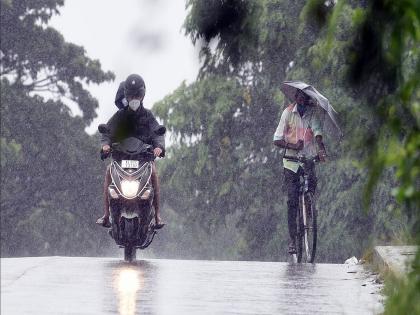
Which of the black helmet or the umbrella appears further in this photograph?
the umbrella

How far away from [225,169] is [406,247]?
2159cm

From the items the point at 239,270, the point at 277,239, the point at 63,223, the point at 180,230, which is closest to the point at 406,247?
the point at 239,270

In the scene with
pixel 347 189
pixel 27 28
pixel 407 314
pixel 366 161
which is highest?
pixel 27 28

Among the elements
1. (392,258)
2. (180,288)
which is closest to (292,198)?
(392,258)

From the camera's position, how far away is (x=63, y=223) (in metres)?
43.4

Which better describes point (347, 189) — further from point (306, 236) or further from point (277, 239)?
point (306, 236)

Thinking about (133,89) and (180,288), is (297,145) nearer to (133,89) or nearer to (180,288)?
(133,89)

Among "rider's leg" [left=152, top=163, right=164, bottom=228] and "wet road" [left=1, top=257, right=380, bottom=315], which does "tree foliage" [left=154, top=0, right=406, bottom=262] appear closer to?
"rider's leg" [left=152, top=163, right=164, bottom=228]

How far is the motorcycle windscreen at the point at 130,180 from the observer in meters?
13.1

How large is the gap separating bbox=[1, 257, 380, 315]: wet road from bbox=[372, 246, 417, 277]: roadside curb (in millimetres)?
181

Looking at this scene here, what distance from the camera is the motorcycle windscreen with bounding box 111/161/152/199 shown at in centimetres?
1306

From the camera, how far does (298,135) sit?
13.0 m

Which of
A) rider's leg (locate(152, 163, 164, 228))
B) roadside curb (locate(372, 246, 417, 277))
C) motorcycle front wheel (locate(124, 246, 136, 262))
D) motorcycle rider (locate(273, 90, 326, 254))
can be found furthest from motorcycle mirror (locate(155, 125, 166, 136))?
roadside curb (locate(372, 246, 417, 277))

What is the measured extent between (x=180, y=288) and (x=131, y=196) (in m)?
3.47
